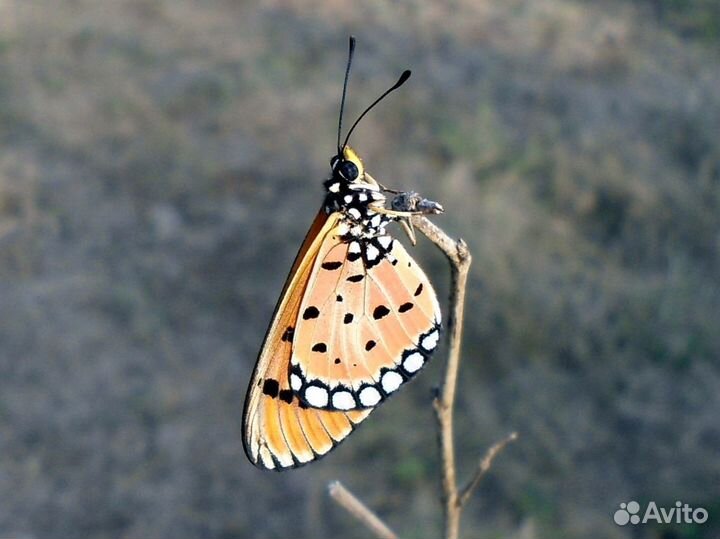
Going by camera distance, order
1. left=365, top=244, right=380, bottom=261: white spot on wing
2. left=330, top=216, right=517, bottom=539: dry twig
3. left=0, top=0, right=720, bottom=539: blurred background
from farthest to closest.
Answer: left=0, top=0, right=720, bottom=539: blurred background, left=365, top=244, right=380, bottom=261: white spot on wing, left=330, top=216, right=517, bottom=539: dry twig

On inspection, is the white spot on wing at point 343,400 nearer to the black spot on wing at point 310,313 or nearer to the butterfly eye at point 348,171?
the black spot on wing at point 310,313

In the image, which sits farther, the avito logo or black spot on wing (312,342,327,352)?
the avito logo

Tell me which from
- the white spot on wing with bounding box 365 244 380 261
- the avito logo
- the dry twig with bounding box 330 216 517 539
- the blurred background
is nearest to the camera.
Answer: the dry twig with bounding box 330 216 517 539

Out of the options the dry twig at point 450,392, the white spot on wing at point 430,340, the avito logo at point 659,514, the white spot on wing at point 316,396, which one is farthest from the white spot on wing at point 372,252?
the avito logo at point 659,514

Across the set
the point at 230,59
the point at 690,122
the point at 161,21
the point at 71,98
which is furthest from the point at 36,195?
the point at 690,122

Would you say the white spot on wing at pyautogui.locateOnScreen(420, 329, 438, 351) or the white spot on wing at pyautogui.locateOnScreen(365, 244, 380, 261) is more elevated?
the white spot on wing at pyautogui.locateOnScreen(365, 244, 380, 261)

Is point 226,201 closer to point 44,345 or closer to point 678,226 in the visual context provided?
point 44,345

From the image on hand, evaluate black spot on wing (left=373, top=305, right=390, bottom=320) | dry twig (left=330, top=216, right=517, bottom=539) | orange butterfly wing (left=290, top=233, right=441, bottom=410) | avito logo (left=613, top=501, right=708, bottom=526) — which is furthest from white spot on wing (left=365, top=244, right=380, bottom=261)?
avito logo (left=613, top=501, right=708, bottom=526)

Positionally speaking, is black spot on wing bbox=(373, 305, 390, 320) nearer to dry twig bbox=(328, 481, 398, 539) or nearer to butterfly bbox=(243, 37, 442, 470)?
butterfly bbox=(243, 37, 442, 470)
